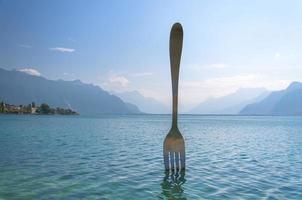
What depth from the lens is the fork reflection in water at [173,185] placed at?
17.0 meters

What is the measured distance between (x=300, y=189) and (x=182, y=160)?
662cm

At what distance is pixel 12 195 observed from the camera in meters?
16.0

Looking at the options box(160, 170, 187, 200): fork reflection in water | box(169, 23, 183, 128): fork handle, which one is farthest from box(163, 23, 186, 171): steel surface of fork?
box(160, 170, 187, 200): fork reflection in water

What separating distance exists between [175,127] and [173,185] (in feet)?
10.5

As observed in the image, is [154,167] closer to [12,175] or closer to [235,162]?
[235,162]

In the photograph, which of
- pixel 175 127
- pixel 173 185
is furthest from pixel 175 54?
pixel 173 185

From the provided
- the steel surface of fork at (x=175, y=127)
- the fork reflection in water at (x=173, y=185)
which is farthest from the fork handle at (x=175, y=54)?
the fork reflection in water at (x=173, y=185)

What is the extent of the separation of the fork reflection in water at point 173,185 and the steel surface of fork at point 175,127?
0.45 m

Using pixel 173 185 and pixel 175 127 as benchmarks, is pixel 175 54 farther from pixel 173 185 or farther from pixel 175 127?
pixel 173 185

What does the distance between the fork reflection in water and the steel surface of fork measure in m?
0.45

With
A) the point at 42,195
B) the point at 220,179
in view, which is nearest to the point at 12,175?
the point at 42,195

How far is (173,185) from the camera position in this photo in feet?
61.8

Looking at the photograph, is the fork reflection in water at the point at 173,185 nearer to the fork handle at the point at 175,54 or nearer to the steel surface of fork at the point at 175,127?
the steel surface of fork at the point at 175,127

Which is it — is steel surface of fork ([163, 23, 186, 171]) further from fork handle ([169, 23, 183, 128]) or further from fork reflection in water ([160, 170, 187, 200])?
fork reflection in water ([160, 170, 187, 200])
